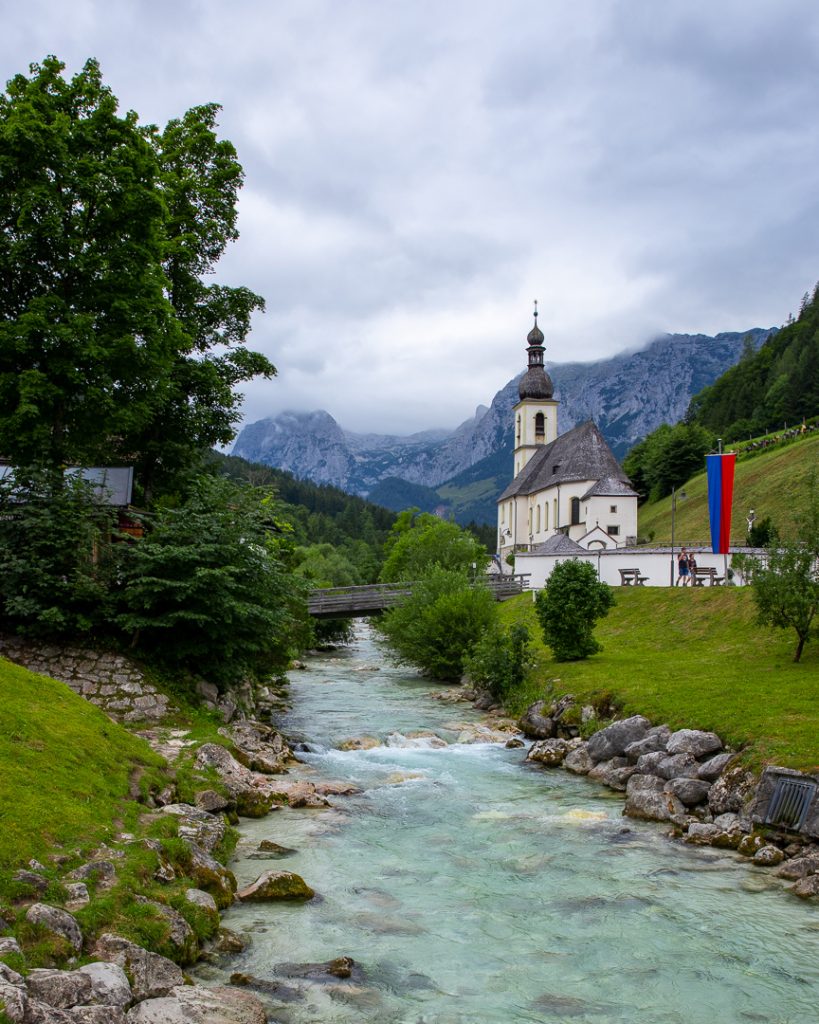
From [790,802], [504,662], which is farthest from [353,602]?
[790,802]

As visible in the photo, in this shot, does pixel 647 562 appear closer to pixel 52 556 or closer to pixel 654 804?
pixel 654 804

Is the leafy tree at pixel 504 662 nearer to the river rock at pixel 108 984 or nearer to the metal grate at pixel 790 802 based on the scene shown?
the metal grate at pixel 790 802

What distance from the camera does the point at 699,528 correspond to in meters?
81.3

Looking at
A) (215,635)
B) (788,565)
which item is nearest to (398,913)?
(215,635)

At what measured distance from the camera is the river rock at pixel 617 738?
20.0 m

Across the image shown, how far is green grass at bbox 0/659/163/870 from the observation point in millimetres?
9742

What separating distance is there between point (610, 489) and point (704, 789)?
195 feet

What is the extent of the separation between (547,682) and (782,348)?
128m

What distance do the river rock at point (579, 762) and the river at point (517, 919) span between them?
1.69 metres

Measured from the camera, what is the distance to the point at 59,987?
7.18m

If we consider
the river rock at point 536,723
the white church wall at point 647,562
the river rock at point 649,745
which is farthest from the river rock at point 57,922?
the white church wall at point 647,562

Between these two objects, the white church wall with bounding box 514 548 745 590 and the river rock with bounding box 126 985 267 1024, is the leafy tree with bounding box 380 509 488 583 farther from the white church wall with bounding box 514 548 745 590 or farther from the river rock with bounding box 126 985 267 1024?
the river rock with bounding box 126 985 267 1024

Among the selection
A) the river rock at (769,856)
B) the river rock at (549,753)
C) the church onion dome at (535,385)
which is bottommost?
the river rock at (549,753)

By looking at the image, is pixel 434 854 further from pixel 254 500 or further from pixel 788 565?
pixel 788 565
